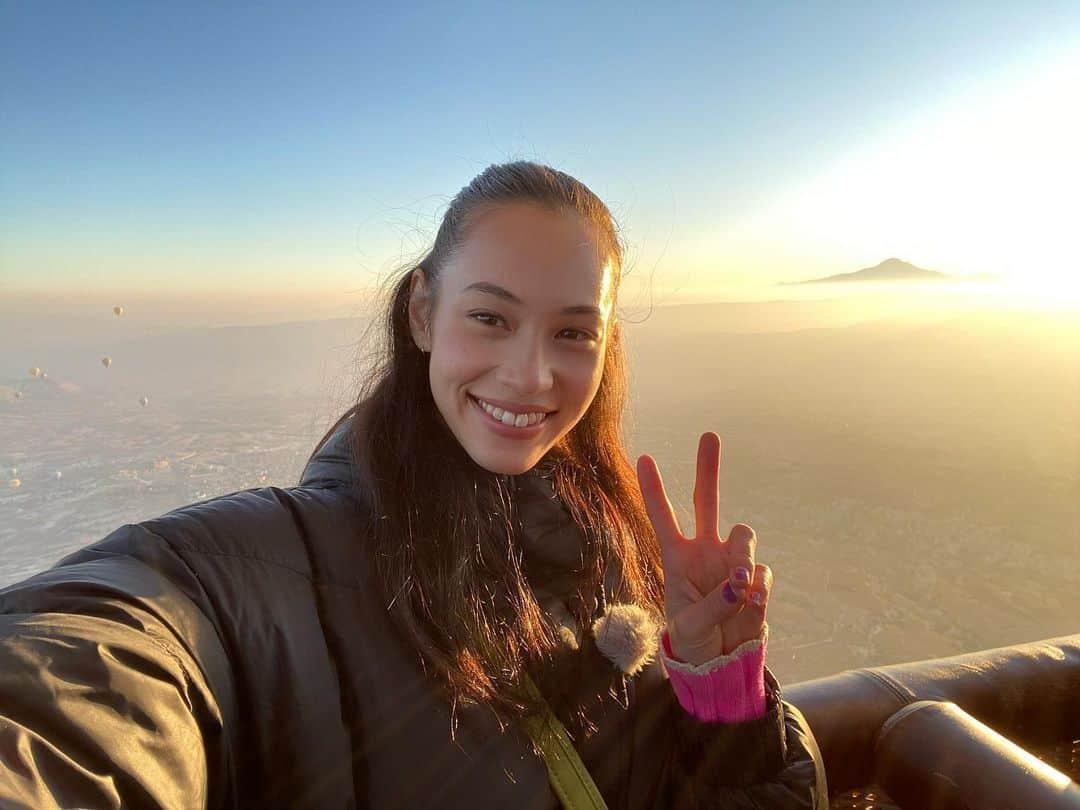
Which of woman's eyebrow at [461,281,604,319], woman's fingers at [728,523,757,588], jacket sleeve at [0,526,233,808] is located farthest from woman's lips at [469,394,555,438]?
jacket sleeve at [0,526,233,808]

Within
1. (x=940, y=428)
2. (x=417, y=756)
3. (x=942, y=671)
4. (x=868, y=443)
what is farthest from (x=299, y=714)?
(x=940, y=428)

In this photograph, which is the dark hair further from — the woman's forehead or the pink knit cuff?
the pink knit cuff

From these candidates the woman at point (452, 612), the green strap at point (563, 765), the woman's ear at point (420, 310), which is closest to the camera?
the woman at point (452, 612)

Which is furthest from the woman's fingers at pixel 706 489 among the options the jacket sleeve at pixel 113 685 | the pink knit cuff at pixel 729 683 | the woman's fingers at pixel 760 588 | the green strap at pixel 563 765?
the jacket sleeve at pixel 113 685

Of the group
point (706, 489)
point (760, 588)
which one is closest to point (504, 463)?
point (706, 489)

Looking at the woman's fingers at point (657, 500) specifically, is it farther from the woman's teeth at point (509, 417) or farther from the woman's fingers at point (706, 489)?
the woman's teeth at point (509, 417)
